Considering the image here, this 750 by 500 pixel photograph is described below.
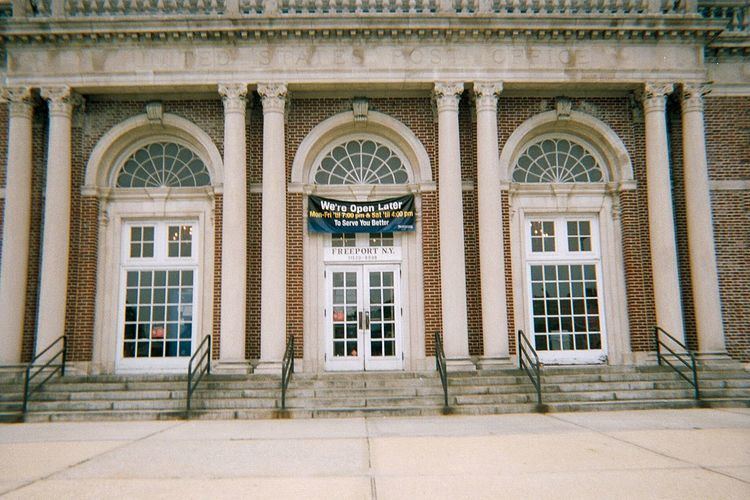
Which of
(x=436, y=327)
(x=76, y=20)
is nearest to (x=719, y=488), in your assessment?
(x=436, y=327)

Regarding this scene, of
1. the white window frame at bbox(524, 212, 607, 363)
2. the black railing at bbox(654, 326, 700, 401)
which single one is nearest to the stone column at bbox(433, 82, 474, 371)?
the white window frame at bbox(524, 212, 607, 363)

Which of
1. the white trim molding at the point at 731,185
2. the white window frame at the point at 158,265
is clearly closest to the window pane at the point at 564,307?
the white trim molding at the point at 731,185

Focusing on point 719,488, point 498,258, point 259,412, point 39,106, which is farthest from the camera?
point 39,106

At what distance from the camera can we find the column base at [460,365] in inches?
448

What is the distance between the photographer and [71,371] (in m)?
12.0

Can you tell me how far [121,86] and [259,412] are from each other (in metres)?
7.79

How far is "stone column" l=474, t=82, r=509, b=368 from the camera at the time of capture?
38.5 ft

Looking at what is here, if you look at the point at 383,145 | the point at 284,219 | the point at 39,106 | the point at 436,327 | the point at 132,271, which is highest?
the point at 39,106

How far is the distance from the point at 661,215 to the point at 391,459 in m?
9.31

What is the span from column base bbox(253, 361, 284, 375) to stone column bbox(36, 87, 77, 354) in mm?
4357

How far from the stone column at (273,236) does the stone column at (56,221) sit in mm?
4236

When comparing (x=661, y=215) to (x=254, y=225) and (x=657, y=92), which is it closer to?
(x=657, y=92)

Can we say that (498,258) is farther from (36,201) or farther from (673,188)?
(36,201)

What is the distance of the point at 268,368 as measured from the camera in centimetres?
1131
